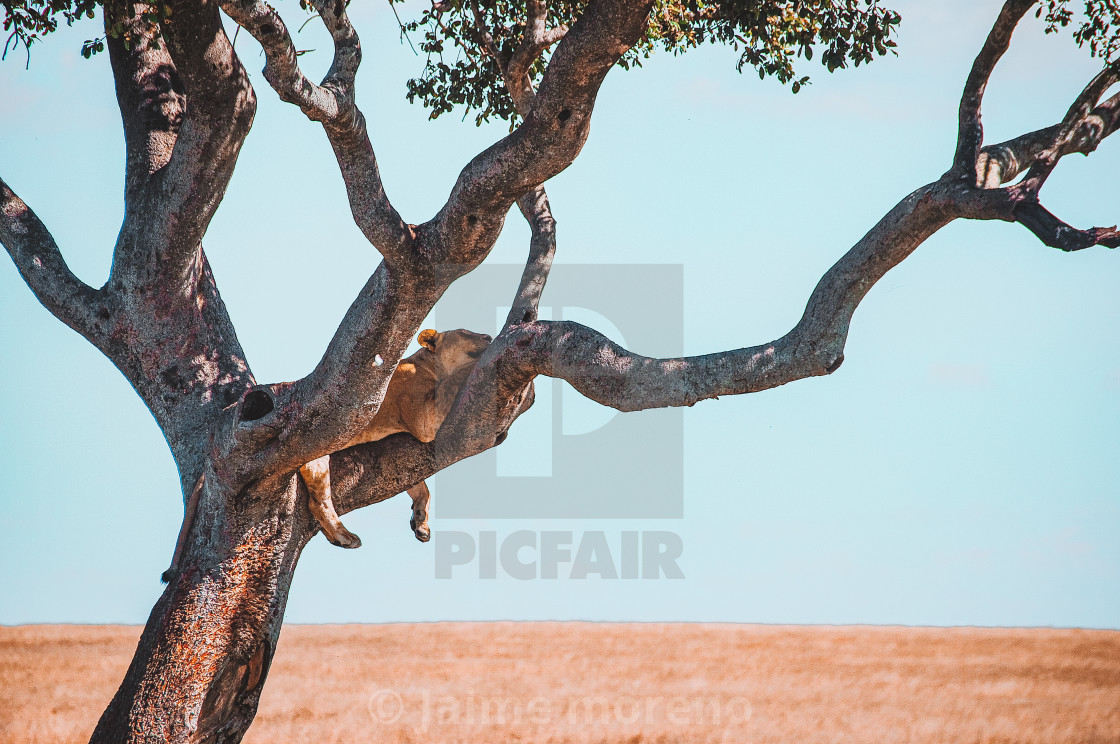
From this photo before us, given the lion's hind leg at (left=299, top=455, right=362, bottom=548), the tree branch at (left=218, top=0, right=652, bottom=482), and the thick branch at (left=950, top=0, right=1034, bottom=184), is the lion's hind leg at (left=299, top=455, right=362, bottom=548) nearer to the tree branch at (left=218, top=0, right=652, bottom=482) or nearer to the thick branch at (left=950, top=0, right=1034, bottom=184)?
the tree branch at (left=218, top=0, right=652, bottom=482)

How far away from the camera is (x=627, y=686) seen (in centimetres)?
1580

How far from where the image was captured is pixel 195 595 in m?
7.36

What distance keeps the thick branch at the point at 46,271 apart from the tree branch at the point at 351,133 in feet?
8.68

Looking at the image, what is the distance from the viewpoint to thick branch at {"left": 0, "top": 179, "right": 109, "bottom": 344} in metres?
8.19

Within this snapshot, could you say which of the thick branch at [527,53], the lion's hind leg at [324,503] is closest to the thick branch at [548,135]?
the lion's hind leg at [324,503]

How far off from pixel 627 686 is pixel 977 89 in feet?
37.4

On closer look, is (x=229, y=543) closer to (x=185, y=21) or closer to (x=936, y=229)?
(x=185, y=21)

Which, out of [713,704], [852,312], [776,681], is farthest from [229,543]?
[776,681]

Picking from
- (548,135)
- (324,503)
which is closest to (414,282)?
(548,135)

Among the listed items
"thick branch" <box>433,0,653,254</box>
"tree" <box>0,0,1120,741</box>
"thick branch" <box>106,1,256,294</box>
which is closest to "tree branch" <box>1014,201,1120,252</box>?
"tree" <box>0,0,1120,741</box>

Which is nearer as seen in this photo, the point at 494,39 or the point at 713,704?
the point at 494,39

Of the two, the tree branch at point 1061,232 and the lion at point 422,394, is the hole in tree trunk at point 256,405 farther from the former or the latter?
the tree branch at point 1061,232

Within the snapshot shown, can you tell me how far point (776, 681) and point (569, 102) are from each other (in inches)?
485

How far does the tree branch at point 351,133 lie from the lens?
6352 mm
